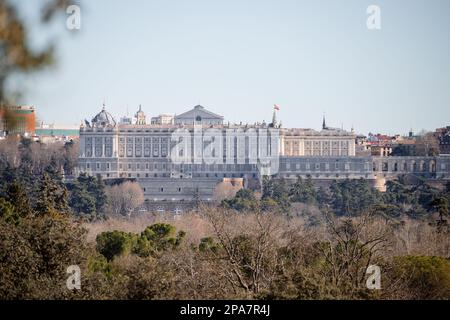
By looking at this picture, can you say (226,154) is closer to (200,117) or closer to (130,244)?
(200,117)

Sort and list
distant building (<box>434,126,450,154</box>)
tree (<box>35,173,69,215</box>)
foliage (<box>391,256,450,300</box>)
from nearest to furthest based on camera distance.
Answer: foliage (<box>391,256,450,300</box>) < tree (<box>35,173,69,215</box>) < distant building (<box>434,126,450,154</box>)

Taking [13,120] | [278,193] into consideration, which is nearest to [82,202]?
[278,193]

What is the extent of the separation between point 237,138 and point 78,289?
71075 millimetres

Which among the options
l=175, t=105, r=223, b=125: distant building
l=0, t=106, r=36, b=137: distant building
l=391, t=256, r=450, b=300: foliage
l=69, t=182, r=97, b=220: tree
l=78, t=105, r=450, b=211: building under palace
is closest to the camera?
l=0, t=106, r=36, b=137: distant building

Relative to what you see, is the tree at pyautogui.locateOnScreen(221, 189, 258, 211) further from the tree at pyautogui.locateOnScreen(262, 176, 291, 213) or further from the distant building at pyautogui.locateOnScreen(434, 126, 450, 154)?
the distant building at pyautogui.locateOnScreen(434, 126, 450, 154)

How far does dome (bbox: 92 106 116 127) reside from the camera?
8800cm

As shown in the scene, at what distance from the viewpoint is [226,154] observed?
81.2 metres

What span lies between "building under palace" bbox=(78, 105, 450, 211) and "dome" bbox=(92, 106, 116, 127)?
0.08 metres

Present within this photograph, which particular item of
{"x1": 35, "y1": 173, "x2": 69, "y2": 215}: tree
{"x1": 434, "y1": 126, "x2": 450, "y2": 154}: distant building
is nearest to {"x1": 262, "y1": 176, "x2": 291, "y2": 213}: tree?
{"x1": 35, "y1": 173, "x2": 69, "y2": 215}: tree

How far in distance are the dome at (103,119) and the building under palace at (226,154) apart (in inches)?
3.2

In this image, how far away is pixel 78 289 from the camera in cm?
1122
